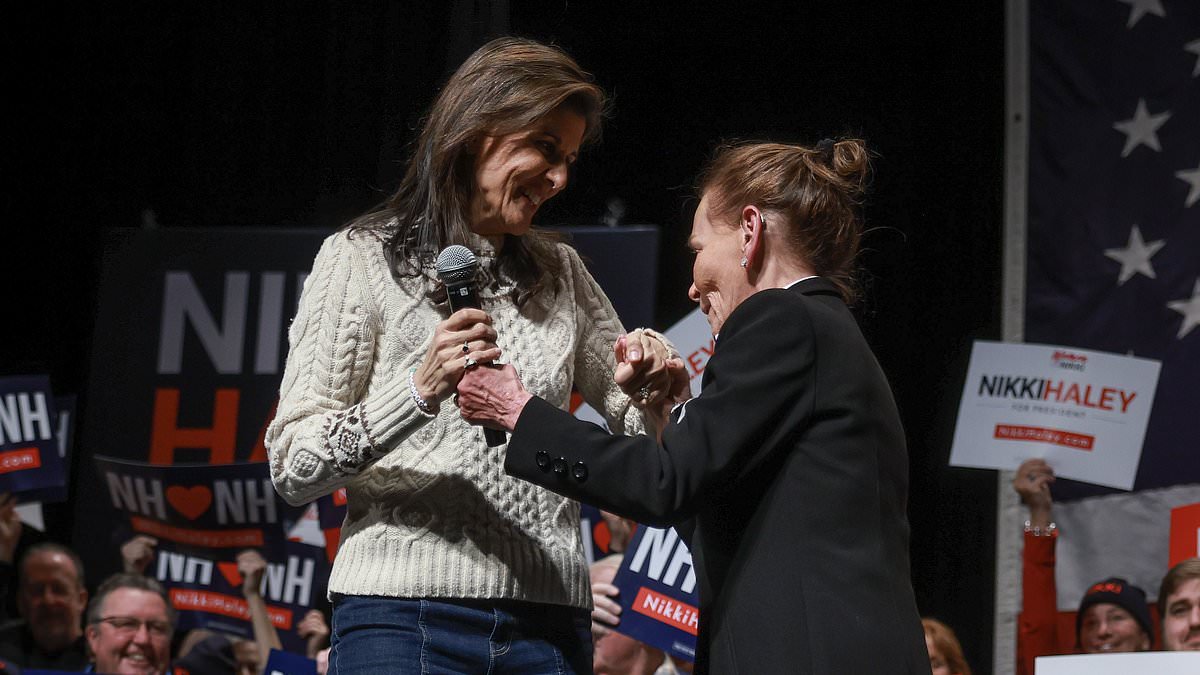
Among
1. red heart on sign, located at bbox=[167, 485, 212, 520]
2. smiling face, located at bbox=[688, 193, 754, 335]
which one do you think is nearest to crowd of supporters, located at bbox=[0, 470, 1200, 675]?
red heart on sign, located at bbox=[167, 485, 212, 520]

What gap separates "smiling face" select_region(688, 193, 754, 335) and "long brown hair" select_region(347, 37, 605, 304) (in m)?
0.24

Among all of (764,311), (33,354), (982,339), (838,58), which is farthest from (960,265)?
(33,354)

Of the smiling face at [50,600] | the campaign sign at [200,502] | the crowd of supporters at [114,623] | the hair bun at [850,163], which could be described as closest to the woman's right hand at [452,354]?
the hair bun at [850,163]

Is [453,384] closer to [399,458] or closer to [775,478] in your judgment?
[399,458]

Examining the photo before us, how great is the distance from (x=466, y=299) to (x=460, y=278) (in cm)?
3

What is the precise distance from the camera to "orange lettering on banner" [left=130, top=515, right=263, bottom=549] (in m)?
3.85

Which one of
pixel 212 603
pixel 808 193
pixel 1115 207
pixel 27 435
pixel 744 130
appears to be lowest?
pixel 212 603

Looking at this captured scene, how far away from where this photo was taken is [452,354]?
1.62 metres

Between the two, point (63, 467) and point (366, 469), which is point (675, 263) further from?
point (366, 469)

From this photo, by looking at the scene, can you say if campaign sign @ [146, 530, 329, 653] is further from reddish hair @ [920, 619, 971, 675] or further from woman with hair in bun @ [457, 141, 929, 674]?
woman with hair in bun @ [457, 141, 929, 674]

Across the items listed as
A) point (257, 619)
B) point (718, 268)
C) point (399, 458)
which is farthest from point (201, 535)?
point (718, 268)

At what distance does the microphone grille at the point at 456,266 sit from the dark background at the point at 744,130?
203cm

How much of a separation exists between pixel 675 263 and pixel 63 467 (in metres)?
1.96

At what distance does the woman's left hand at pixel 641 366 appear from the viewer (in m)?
1.81
